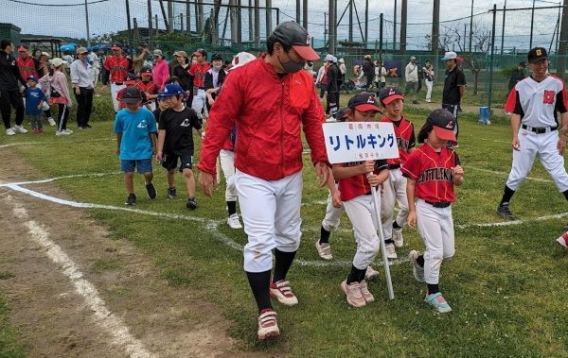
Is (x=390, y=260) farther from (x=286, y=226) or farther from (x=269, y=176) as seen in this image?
(x=269, y=176)

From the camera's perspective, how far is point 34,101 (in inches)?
562

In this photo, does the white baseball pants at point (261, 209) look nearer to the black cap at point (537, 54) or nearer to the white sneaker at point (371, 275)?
the white sneaker at point (371, 275)

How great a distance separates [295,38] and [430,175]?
1593mm

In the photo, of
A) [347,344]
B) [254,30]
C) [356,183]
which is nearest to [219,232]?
[356,183]

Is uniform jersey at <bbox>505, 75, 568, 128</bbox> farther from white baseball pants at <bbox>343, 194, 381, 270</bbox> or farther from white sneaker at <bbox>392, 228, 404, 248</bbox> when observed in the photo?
white baseball pants at <bbox>343, 194, 381, 270</bbox>

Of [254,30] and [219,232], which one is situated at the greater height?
[254,30]

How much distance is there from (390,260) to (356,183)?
136 cm

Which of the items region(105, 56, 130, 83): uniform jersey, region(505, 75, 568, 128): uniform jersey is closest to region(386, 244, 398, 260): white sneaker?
region(505, 75, 568, 128): uniform jersey

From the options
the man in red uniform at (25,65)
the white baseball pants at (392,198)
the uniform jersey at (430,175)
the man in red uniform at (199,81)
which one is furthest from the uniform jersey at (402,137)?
the man in red uniform at (25,65)

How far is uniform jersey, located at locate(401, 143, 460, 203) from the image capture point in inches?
170

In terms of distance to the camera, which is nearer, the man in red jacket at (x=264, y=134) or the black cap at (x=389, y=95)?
the man in red jacket at (x=264, y=134)

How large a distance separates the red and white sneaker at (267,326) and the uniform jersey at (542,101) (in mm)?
4336

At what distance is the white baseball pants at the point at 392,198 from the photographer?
16.7ft

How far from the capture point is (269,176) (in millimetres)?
3848
